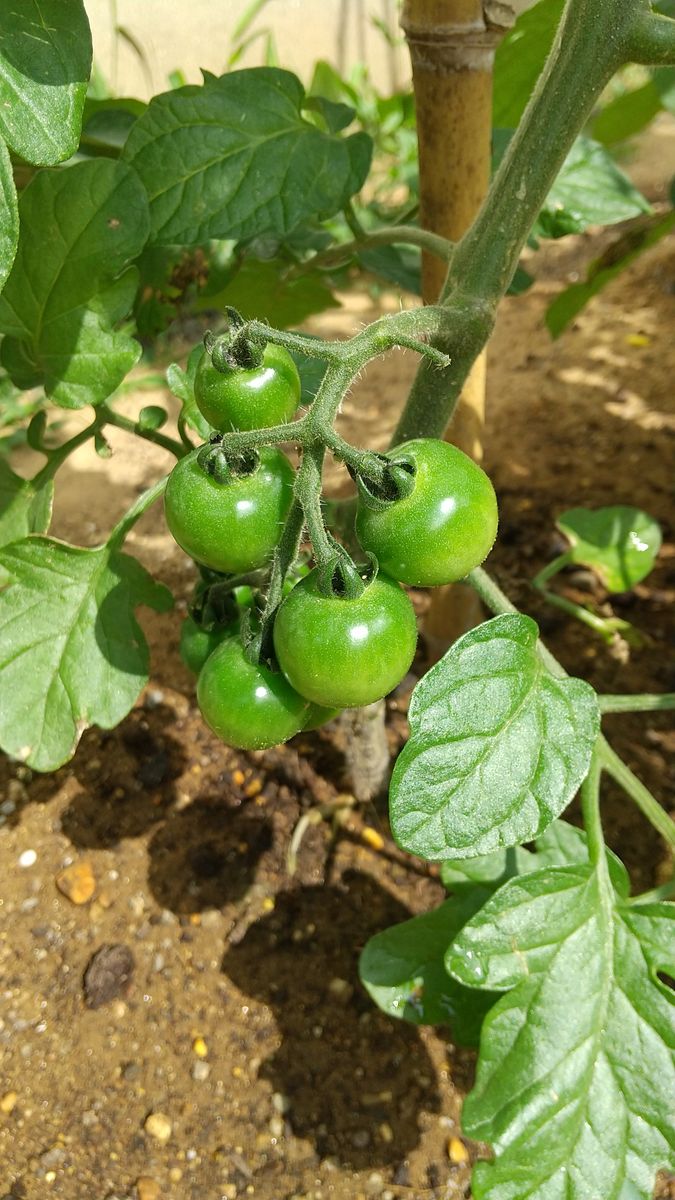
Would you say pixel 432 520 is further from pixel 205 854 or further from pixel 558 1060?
pixel 205 854

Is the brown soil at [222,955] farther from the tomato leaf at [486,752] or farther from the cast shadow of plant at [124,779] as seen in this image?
the tomato leaf at [486,752]

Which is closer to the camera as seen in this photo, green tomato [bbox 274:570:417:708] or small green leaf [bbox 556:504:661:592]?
green tomato [bbox 274:570:417:708]

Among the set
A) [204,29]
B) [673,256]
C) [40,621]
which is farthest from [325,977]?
[204,29]

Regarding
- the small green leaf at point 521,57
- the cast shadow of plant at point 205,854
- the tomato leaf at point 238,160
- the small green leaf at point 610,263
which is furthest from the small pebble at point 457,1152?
the small green leaf at point 521,57

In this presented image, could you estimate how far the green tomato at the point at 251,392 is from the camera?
0.84 meters

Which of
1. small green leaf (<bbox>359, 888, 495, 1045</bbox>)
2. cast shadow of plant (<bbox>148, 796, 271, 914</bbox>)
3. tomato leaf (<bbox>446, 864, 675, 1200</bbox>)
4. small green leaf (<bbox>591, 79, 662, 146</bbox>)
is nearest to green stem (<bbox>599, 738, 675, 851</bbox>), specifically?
tomato leaf (<bbox>446, 864, 675, 1200</bbox>)

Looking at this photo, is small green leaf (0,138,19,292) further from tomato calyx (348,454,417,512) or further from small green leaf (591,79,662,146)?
small green leaf (591,79,662,146)

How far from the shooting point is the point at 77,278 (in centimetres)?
112

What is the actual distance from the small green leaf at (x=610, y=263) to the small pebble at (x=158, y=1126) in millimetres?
1484

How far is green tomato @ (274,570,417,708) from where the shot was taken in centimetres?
80

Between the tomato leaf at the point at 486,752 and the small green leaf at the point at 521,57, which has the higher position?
the small green leaf at the point at 521,57

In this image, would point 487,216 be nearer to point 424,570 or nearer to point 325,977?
point 424,570

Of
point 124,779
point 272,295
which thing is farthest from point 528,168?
point 124,779

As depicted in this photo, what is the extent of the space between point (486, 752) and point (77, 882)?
2.96ft
